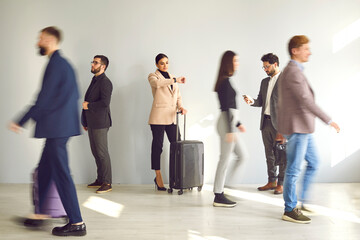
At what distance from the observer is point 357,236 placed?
293 centimetres

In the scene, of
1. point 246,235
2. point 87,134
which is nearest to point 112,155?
point 87,134

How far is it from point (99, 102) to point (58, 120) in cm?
166

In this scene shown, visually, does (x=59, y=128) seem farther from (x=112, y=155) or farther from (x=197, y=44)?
(x=197, y=44)

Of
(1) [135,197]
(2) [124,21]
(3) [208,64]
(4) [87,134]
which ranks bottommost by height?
(1) [135,197]

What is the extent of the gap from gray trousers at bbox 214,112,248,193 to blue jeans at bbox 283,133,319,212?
500mm

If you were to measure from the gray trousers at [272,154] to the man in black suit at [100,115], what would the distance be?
66.0 inches

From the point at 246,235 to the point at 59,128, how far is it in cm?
145

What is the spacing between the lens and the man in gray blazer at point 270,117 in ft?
14.0

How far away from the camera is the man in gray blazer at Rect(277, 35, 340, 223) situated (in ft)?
10.2

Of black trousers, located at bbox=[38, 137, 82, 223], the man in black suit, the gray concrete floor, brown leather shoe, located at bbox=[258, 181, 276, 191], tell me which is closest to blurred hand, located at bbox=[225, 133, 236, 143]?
the gray concrete floor

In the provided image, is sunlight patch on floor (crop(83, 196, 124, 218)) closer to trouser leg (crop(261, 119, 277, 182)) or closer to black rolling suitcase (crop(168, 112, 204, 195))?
black rolling suitcase (crop(168, 112, 204, 195))

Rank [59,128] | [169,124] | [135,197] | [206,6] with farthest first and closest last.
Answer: [206,6] → [169,124] → [135,197] → [59,128]

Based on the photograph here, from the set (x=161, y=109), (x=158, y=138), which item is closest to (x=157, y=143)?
(x=158, y=138)

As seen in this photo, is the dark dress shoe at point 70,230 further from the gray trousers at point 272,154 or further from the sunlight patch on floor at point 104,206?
the gray trousers at point 272,154
